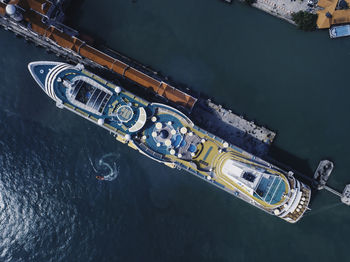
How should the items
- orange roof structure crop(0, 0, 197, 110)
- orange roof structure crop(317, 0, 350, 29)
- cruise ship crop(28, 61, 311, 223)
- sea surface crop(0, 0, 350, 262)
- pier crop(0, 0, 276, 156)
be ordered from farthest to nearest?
sea surface crop(0, 0, 350, 262)
orange roof structure crop(317, 0, 350, 29)
orange roof structure crop(0, 0, 197, 110)
pier crop(0, 0, 276, 156)
cruise ship crop(28, 61, 311, 223)

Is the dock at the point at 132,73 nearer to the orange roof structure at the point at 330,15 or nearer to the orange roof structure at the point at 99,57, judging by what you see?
the orange roof structure at the point at 99,57

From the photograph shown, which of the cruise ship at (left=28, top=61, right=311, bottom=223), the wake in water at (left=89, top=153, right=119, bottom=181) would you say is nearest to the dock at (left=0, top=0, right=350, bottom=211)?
the cruise ship at (left=28, top=61, right=311, bottom=223)

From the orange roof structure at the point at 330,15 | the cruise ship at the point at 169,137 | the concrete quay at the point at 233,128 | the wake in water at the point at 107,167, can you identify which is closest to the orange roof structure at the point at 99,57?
the concrete quay at the point at 233,128

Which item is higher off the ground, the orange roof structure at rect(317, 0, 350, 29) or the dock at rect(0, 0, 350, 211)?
the orange roof structure at rect(317, 0, 350, 29)

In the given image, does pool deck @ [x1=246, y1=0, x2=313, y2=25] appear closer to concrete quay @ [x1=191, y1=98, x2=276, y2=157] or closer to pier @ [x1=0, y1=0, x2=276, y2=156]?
concrete quay @ [x1=191, y1=98, x2=276, y2=157]

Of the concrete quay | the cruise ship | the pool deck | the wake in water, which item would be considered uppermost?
the pool deck

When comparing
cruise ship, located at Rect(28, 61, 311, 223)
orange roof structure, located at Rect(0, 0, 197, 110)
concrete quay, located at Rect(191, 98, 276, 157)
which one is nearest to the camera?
cruise ship, located at Rect(28, 61, 311, 223)

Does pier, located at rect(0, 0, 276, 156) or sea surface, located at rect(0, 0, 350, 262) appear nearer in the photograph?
pier, located at rect(0, 0, 276, 156)
